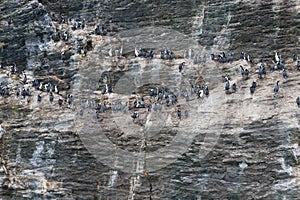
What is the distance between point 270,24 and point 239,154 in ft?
43.4

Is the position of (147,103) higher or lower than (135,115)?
higher

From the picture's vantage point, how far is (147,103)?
34125 millimetres

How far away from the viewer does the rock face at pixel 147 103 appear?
28.2 meters

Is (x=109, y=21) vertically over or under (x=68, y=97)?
over

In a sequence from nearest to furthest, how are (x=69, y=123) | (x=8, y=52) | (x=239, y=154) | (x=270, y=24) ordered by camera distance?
1. (x=239, y=154)
2. (x=69, y=123)
3. (x=270, y=24)
4. (x=8, y=52)

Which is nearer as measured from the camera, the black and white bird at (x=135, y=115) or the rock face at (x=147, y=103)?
the rock face at (x=147, y=103)

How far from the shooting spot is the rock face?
2822 cm

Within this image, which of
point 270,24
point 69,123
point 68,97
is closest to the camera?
point 69,123

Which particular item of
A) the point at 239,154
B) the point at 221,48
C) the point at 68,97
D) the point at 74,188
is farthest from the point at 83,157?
the point at 221,48

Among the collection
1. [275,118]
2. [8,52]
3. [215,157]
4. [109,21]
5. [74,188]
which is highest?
[109,21]

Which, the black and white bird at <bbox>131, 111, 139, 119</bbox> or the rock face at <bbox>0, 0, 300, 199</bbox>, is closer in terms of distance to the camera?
the rock face at <bbox>0, 0, 300, 199</bbox>

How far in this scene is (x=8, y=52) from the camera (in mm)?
42344

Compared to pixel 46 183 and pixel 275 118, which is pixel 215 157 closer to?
pixel 275 118

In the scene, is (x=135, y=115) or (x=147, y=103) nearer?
(x=135, y=115)
